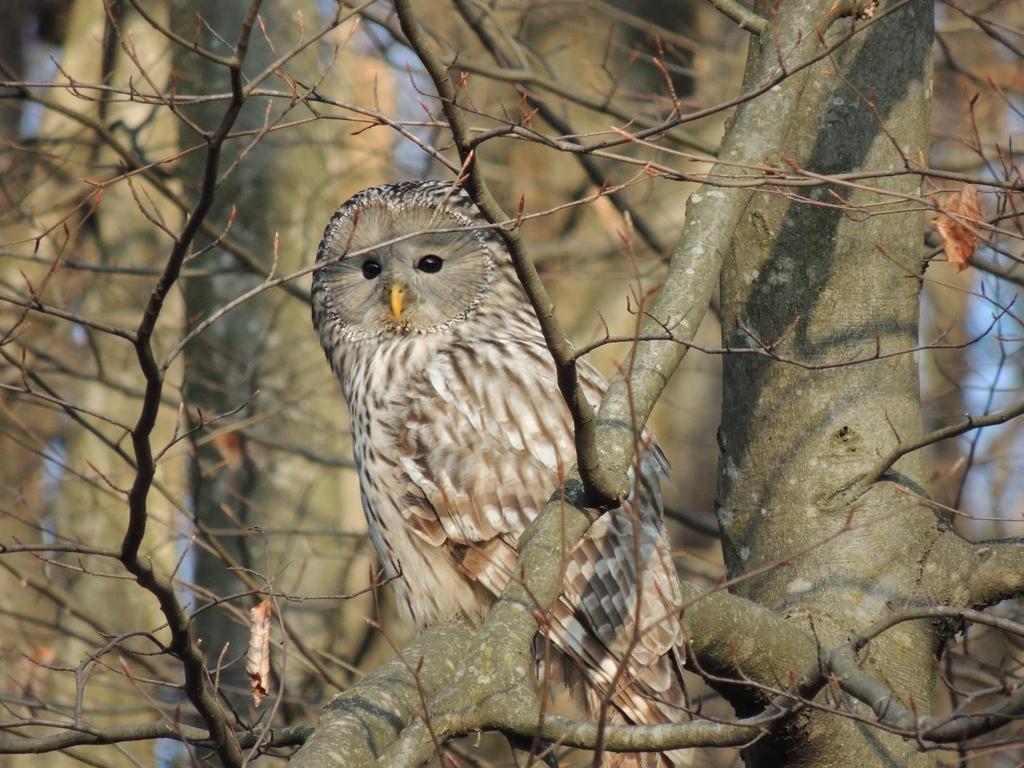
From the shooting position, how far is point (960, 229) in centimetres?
344

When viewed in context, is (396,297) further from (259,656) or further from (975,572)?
(975,572)

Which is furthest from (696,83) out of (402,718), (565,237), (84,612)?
(402,718)

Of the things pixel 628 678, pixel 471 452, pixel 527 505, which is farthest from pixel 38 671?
pixel 628 678

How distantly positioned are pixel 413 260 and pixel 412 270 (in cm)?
5

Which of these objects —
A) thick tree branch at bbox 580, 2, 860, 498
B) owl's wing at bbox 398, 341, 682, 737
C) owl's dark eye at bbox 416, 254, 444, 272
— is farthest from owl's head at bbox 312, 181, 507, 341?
thick tree branch at bbox 580, 2, 860, 498

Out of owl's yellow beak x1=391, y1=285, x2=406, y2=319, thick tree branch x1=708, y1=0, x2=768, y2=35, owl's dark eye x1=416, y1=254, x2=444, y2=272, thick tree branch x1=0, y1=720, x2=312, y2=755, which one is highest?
thick tree branch x1=708, y1=0, x2=768, y2=35

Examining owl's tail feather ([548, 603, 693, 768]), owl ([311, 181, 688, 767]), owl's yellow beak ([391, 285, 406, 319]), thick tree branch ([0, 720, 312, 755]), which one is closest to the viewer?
thick tree branch ([0, 720, 312, 755])

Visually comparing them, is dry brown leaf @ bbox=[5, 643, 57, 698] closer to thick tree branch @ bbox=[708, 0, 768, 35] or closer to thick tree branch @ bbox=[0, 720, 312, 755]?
thick tree branch @ bbox=[0, 720, 312, 755]

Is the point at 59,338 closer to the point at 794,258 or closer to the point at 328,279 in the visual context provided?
the point at 328,279

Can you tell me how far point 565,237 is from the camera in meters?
9.89

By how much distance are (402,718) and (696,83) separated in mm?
7079

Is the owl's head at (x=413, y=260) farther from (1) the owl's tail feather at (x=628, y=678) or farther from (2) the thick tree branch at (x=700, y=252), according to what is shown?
(2) the thick tree branch at (x=700, y=252)

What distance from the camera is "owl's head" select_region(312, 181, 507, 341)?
516 cm

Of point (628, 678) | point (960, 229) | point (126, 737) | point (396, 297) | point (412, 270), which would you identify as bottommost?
point (126, 737)
